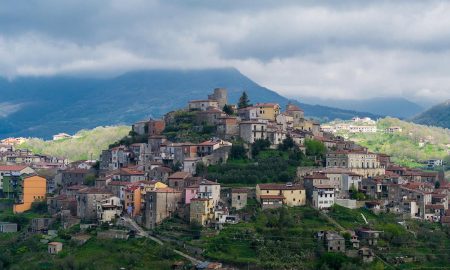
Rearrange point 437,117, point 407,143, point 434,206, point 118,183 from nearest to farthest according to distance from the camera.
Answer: point 434,206, point 118,183, point 407,143, point 437,117

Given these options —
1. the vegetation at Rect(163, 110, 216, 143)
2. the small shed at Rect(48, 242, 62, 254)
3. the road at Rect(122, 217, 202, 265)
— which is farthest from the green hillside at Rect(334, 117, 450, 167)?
the small shed at Rect(48, 242, 62, 254)

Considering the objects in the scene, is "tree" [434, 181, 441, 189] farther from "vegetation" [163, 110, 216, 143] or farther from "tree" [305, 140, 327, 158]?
"vegetation" [163, 110, 216, 143]

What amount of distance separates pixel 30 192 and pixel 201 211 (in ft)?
65.9

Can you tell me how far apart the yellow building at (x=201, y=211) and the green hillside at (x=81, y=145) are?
55.5 metres

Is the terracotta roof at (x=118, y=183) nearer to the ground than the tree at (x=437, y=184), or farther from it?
farther from it

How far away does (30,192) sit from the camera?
66938 mm

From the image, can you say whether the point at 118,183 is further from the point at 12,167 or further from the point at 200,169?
the point at 12,167

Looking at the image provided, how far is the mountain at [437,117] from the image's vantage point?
163500 mm

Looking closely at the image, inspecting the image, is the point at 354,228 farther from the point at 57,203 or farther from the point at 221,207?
the point at 57,203

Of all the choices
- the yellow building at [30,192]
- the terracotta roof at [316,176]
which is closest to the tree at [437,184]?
the terracotta roof at [316,176]

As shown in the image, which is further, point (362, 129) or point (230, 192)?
point (362, 129)

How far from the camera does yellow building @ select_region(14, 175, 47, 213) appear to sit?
66.3 meters

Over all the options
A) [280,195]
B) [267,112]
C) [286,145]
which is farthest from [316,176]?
[267,112]

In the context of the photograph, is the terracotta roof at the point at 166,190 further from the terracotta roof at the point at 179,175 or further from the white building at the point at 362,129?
the white building at the point at 362,129
